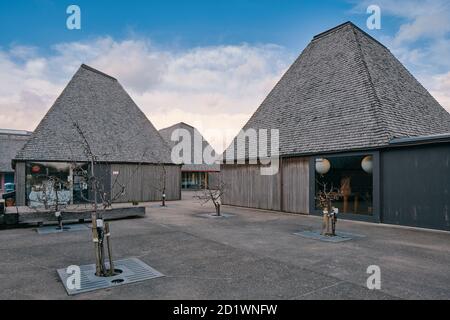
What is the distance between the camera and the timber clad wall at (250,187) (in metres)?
18.7

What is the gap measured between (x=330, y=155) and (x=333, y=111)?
276 cm

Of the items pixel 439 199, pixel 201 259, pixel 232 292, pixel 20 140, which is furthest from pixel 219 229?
pixel 20 140

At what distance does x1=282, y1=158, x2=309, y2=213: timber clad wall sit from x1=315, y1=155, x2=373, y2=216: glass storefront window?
0.66 meters

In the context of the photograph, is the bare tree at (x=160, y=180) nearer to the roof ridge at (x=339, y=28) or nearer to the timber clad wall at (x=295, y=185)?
the timber clad wall at (x=295, y=185)

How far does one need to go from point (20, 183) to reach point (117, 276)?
17.8 metres

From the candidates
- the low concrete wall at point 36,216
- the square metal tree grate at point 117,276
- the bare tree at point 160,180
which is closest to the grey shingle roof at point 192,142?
the bare tree at point 160,180

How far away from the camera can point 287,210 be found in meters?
17.7

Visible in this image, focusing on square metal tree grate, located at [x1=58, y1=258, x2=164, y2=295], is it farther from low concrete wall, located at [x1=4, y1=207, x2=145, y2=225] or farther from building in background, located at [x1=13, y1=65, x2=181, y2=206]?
building in background, located at [x1=13, y1=65, x2=181, y2=206]

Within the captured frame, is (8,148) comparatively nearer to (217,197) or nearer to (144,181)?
(144,181)

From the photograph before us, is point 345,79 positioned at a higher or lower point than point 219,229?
higher

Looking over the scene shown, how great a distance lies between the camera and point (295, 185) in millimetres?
17234

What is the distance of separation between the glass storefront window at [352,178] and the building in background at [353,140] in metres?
0.05

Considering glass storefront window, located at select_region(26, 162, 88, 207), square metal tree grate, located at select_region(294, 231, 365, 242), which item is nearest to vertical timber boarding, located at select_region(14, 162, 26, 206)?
glass storefront window, located at select_region(26, 162, 88, 207)
